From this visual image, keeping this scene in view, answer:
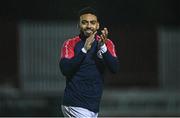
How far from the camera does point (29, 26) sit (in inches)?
482

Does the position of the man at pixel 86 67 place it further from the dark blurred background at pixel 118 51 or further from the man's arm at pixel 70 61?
the dark blurred background at pixel 118 51

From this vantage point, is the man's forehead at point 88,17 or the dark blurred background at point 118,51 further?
the dark blurred background at point 118,51

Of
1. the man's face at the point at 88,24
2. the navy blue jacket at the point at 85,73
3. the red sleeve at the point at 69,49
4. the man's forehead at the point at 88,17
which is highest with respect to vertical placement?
the man's forehead at the point at 88,17

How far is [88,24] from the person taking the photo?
4.73 m

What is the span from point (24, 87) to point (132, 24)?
2.55m

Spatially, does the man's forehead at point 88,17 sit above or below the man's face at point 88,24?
above

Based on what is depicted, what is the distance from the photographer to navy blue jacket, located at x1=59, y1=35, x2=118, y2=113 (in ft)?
15.6

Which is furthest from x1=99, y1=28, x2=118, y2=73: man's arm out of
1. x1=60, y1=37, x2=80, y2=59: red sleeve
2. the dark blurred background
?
the dark blurred background

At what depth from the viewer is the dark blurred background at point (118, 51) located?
1176cm

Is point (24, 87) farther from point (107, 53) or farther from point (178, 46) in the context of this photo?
point (107, 53)

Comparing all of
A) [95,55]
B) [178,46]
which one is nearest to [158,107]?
[178,46]

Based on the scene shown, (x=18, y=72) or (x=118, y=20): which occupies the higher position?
(x=118, y=20)

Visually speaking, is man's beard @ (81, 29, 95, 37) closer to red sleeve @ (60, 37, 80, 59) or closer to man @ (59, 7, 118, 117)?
man @ (59, 7, 118, 117)

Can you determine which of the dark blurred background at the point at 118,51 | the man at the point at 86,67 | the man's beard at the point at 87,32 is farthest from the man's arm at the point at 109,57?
the dark blurred background at the point at 118,51
